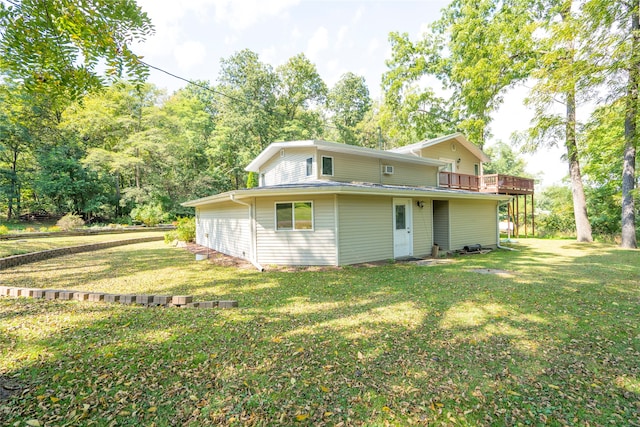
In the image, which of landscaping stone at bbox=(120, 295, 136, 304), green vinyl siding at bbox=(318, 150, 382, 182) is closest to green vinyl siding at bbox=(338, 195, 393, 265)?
green vinyl siding at bbox=(318, 150, 382, 182)

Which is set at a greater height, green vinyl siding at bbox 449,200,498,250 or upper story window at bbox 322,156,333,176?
upper story window at bbox 322,156,333,176

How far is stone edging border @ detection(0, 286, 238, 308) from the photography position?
487 centimetres

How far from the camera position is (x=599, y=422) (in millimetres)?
2227

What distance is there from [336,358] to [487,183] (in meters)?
15.7

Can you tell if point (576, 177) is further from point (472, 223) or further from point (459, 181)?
point (472, 223)

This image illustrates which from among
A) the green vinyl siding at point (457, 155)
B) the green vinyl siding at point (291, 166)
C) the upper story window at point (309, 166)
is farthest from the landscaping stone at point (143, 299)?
the green vinyl siding at point (457, 155)

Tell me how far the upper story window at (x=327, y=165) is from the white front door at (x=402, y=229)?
8.90 ft

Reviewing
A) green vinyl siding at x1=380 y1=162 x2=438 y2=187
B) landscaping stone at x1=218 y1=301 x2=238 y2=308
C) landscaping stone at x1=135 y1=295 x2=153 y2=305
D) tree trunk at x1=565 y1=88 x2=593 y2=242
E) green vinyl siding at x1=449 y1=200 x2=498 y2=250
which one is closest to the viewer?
landscaping stone at x1=218 y1=301 x2=238 y2=308

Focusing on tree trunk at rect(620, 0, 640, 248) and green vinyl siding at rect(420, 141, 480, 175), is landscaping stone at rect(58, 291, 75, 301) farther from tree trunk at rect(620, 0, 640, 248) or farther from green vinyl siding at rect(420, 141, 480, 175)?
tree trunk at rect(620, 0, 640, 248)

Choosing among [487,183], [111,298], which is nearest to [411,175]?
[487,183]

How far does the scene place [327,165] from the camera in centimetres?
1077

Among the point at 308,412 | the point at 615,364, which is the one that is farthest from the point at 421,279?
the point at 308,412

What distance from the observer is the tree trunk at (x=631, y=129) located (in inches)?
419

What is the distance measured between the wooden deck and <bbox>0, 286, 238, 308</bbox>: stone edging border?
1286 cm
